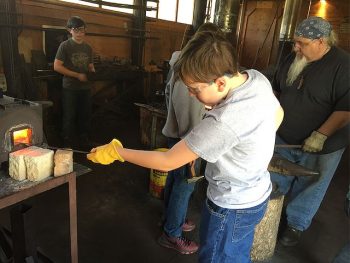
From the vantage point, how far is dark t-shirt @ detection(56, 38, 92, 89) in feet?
11.8

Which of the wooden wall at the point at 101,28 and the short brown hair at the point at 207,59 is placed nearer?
the short brown hair at the point at 207,59

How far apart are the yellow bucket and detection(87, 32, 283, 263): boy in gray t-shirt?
1384mm

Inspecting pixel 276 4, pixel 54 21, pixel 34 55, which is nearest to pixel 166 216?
pixel 34 55

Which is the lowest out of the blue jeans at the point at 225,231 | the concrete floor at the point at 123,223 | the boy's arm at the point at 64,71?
the concrete floor at the point at 123,223

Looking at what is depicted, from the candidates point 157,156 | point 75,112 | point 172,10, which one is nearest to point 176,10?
point 172,10

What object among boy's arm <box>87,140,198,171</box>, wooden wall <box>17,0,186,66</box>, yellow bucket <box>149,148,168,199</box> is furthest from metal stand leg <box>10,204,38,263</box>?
wooden wall <box>17,0,186,66</box>

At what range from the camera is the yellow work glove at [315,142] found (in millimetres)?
2092

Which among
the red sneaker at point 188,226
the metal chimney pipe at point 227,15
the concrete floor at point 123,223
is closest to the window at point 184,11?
the metal chimney pipe at point 227,15

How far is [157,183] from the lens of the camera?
110 inches

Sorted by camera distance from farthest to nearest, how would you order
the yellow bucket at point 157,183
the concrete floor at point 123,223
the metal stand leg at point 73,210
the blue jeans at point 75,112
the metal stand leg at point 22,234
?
1. the blue jeans at point 75,112
2. the yellow bucket at point 157,183
3. the concrete floor at point 123,223
4. the metal stand leg at point 22,234
5. the metal stand leg at point 73,210

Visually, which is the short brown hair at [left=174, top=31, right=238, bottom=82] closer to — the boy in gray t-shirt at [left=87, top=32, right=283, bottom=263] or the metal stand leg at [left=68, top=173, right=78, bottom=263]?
the boy in gray t-shirt at [left=87, top=32, right=283, bottom=263]

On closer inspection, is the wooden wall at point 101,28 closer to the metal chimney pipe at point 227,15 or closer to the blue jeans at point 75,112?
the blue jeans at point 75,112

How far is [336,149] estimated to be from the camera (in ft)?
7.01

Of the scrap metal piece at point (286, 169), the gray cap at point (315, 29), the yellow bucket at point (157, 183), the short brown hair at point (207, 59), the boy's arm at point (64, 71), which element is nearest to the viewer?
the short brown hair at point (207, 59)
